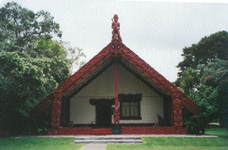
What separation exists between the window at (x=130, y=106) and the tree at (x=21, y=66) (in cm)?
492

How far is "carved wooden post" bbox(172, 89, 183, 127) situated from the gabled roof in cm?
21

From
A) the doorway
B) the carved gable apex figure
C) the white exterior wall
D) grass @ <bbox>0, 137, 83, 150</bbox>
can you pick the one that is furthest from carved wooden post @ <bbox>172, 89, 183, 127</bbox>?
grass @ <bbox>0, 137, 83, 150</bbox>

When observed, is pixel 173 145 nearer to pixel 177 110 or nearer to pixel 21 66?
pixel 177 110

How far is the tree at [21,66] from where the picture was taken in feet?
32.1

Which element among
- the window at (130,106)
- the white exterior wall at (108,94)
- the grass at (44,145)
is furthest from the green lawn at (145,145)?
the white exterior wall at (108,94)

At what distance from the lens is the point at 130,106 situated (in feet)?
48.1

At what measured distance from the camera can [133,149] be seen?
7723mm

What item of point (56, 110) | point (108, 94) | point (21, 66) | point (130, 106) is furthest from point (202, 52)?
point (21, 66)

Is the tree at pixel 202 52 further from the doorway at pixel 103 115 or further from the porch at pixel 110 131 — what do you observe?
the doorway at pixel 103 115

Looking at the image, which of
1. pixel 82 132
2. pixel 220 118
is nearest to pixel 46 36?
pixel 82 132

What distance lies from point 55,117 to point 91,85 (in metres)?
4.07

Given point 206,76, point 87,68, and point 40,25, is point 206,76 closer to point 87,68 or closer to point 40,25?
point 87,68

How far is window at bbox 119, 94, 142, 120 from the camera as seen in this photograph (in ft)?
47.6

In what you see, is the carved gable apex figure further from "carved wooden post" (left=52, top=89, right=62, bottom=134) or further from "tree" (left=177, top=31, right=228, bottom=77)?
"tree" (left=177, top=31, right=228, bottom=77)
